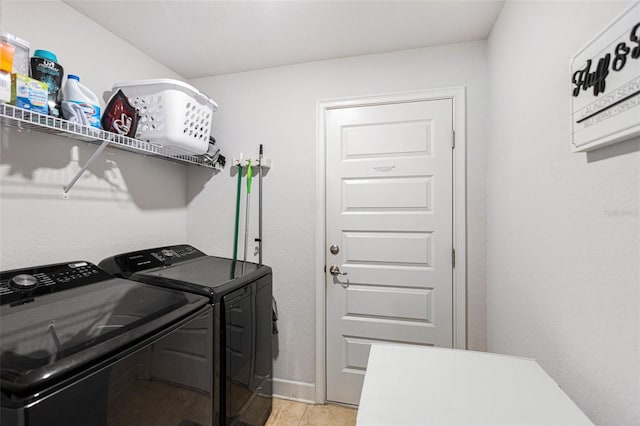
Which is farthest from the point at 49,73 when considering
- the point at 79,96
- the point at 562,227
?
the point at 562,227

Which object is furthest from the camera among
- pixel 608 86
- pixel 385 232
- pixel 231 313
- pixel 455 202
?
pixel 385 232

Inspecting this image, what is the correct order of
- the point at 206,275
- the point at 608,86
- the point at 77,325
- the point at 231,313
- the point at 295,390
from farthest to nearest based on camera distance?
the point at 295,390 → the point at 206,275 → the point at 231,313 → the point at 77,325 → the point at 608,86

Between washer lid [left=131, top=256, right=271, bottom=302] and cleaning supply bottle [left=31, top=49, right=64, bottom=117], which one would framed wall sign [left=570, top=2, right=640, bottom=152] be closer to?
washer lid [left=131, top=256, right=271, bottom=302]

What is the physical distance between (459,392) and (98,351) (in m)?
1.03

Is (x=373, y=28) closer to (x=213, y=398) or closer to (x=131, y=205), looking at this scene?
(x=131, y=205)

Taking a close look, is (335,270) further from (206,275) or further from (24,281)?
(24,281)

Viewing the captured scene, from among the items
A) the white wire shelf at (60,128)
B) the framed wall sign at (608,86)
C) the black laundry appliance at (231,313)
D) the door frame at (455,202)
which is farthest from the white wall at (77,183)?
the framed wall sign at (608,86)

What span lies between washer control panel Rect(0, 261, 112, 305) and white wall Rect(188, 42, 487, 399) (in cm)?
100

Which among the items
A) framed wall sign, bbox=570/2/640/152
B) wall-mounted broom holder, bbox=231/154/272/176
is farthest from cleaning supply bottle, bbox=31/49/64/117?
framed wall sign, bbox=570/2/640/152

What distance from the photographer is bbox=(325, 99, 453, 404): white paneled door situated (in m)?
1.96

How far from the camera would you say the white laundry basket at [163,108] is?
1.62 m

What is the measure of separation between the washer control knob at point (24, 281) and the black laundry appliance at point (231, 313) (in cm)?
37

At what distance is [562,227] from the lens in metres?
0.95

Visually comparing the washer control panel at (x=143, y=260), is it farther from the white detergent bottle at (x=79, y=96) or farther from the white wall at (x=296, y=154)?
the white detergent bottle at (x=79, y=96)
